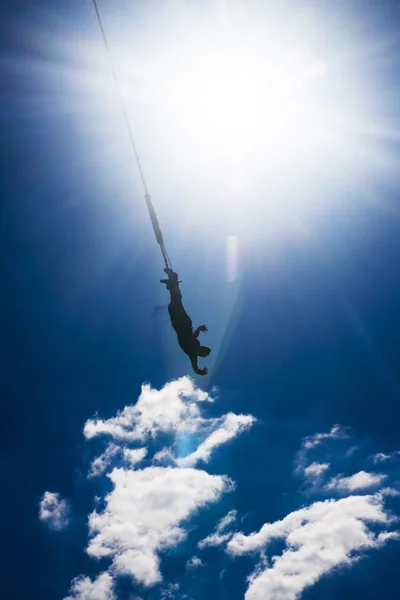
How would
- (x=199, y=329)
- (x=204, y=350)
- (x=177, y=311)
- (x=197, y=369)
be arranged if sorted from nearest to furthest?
1. (x=177, y=311)
2. (x=199, y=329)
3. (x=204, y=350)
4. (x=197, y=369)

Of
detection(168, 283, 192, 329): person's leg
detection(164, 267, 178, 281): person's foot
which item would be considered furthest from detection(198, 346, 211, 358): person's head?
detection(164, 267, 178, 281): person's foot

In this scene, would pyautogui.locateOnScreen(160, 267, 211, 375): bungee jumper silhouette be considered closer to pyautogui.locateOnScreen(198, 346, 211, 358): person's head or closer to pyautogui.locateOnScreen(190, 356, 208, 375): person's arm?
pyautogui.locateOnScreen(198, 346, 211, 358): person's head

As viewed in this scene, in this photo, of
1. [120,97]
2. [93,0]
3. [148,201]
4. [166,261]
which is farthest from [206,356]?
[93,0]

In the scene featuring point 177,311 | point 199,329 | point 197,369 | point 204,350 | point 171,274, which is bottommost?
point 197,369

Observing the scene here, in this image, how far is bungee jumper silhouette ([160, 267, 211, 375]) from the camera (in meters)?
12.8

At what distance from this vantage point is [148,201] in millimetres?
11977

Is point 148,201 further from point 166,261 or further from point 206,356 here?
point 206,356

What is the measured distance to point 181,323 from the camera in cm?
1301

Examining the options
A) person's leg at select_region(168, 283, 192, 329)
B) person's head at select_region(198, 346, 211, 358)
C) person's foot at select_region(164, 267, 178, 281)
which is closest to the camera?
person's foot at select_region(164, 267, 178, 281)

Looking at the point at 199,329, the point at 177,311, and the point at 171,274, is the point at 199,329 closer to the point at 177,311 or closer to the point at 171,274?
the point at 177,311

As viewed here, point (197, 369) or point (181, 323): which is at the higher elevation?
point (181, 323)

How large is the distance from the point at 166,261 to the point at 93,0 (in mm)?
6565

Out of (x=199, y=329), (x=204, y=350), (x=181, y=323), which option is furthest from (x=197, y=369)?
(x=181, y=323)

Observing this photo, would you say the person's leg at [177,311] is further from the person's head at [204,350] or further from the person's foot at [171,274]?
the person's head at [204,350]
